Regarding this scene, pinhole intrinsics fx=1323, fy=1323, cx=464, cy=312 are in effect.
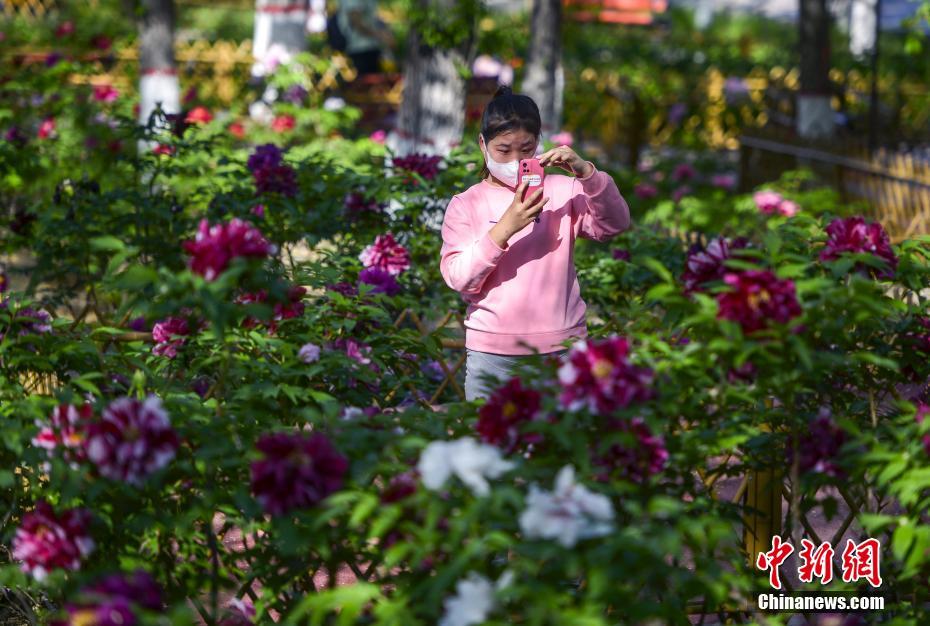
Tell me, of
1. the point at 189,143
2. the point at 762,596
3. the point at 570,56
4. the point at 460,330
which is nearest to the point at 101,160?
the point at 189,143

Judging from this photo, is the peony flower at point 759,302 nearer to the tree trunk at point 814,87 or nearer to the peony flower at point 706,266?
the peony flower at point 706,266

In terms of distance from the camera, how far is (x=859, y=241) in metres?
3.00

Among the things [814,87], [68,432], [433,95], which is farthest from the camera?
[814,87]

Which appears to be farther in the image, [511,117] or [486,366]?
[486,366]

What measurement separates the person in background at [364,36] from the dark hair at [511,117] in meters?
13.5

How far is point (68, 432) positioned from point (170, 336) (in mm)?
1150

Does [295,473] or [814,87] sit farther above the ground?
[814,87]

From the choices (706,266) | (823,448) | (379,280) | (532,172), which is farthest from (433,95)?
(823,448)

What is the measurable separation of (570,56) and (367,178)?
16.4 meters

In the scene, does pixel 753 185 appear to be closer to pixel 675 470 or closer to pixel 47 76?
pixel 47 76

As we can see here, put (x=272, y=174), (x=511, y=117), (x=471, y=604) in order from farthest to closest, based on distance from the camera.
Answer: (x=272, y=174) → (x=511, y=117) → (x=471, y=604)

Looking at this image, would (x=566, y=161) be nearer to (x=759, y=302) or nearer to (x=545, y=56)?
(x=759, y=302)

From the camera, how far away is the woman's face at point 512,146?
138 inches

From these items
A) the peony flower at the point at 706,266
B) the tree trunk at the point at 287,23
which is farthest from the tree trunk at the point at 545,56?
the peony flower at the point at 706,266
